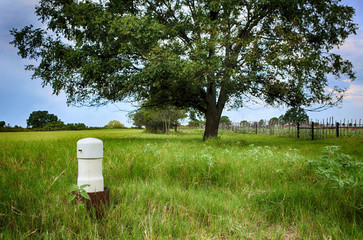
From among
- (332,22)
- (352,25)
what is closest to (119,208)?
(332,22)

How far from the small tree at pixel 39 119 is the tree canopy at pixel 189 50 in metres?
10.7

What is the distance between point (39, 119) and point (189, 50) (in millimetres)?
17403

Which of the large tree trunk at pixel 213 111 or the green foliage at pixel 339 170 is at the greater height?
the large tree trunk at pixel 213 111

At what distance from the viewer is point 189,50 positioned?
431 inches

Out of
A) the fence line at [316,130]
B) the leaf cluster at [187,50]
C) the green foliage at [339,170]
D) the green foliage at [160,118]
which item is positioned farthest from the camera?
the green foliage at [160,118]

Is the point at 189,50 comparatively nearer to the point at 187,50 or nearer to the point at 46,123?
the point at 187,50

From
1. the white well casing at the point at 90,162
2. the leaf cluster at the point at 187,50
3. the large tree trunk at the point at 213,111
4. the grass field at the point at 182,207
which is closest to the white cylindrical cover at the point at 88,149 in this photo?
the white well casing at the point at 90,162

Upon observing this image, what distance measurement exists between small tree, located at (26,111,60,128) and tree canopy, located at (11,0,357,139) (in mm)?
10681

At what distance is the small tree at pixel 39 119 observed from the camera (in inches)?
817

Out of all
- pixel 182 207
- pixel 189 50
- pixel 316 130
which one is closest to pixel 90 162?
pixel 182 207

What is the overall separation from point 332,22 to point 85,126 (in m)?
21.8

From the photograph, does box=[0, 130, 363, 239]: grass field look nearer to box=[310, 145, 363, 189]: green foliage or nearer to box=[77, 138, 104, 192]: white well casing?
box=[310, 145, 363, 189]: green foliage

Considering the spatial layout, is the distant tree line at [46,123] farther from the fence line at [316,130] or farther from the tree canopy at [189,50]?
the fence line at [316,130]

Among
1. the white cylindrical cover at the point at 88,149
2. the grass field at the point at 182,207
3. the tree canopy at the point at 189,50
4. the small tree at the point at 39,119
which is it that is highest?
the tree canopy at the point at 189,50
